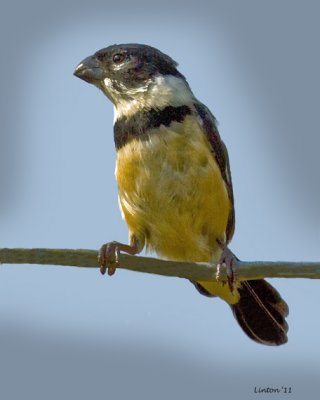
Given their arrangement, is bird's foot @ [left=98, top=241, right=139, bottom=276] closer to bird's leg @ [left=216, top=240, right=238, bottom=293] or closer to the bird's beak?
bird's leg @ [left=216, top=240, right=238, bottom=293]

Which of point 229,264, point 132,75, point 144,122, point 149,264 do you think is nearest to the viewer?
point 149,264

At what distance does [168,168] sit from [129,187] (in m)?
0.30

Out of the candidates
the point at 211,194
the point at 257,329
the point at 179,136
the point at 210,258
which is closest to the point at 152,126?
the point at 179,136

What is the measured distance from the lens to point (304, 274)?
362cm

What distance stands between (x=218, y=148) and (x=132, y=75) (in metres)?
0.77

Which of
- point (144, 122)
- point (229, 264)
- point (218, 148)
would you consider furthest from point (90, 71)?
point (229, 264)

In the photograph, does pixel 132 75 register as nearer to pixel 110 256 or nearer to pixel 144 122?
pixel 144 122

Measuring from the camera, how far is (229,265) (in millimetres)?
4848

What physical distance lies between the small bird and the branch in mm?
953

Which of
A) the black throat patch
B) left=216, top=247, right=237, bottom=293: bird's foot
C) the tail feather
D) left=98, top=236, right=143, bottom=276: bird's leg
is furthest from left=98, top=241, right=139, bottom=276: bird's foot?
the tail feather

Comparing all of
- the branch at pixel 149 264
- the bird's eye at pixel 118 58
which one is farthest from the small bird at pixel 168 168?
the branch at pixel 149 264

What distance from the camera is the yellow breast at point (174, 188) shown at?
5.29 metres

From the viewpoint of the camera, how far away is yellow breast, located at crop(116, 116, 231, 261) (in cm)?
Result: 529

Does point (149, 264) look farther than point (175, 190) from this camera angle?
No
